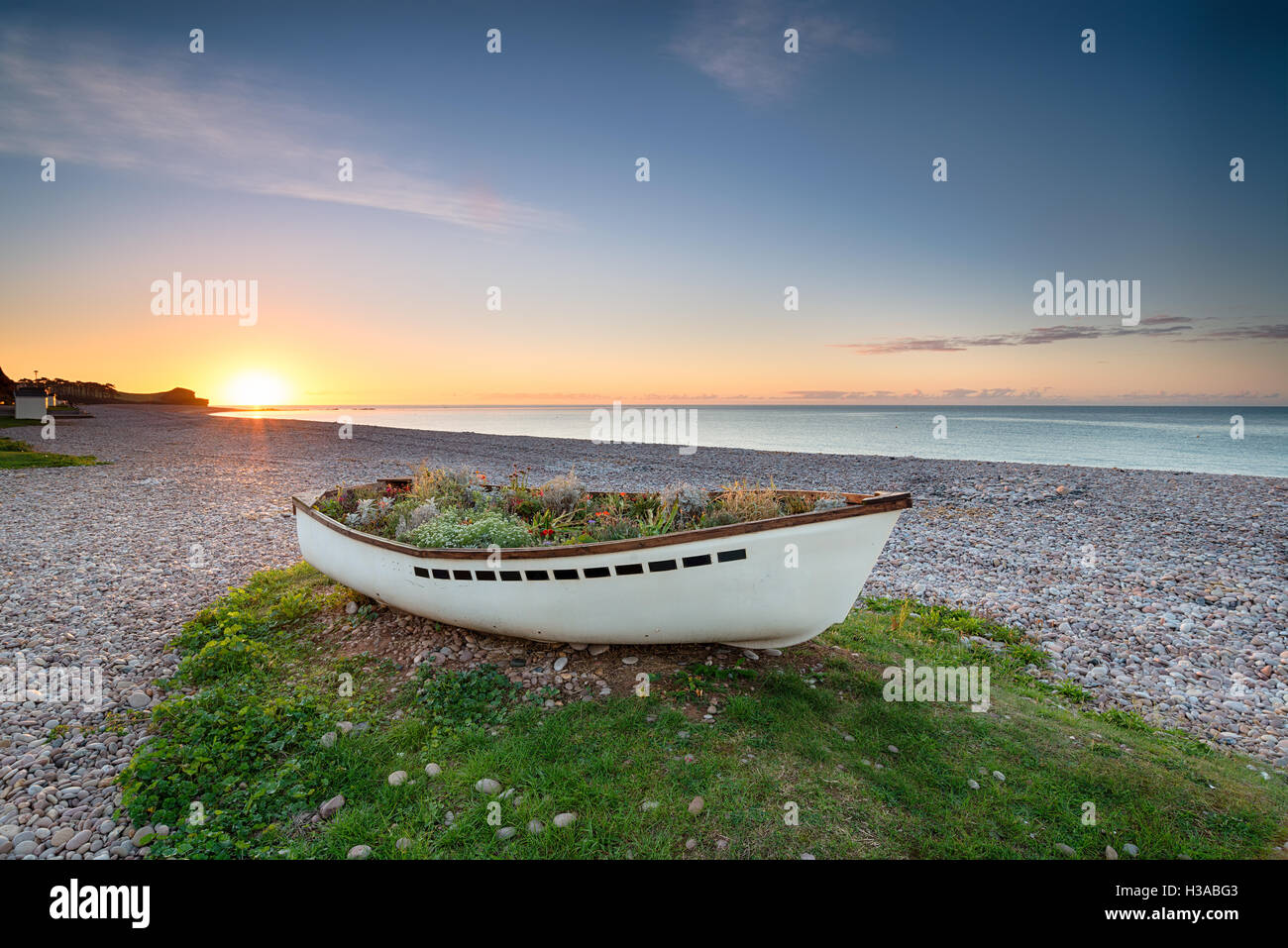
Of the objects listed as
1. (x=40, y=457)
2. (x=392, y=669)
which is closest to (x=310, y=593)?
(x=392, y=669)

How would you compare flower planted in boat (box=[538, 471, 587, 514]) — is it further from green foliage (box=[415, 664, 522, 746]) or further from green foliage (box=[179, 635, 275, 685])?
green foliage (box=[179, 635, 275, 685])

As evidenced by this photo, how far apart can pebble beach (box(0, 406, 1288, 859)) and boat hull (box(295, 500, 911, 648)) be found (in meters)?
2.16

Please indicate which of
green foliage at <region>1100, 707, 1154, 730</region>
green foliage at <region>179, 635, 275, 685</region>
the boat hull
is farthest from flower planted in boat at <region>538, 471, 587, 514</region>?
green foliage at <region>1100, 707, 1154, 730</region>

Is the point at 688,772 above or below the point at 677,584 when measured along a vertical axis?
below

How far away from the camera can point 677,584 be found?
5.58m

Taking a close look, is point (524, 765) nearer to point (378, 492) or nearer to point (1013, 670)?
point (1013, 670)

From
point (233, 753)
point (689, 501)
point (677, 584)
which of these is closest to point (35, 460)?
point (233, 753)

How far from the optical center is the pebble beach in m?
5.66

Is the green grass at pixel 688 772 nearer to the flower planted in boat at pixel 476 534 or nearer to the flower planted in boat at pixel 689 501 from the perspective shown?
the flower planted in boat at pixel 476 534

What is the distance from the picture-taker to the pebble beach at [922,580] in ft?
18.6

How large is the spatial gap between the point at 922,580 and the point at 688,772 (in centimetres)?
807

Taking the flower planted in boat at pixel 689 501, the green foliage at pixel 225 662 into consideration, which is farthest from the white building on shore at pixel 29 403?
the flower planted in boat at pixel 689 501

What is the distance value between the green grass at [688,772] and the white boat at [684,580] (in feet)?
2.14

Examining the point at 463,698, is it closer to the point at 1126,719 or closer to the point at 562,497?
the point at 562,497
